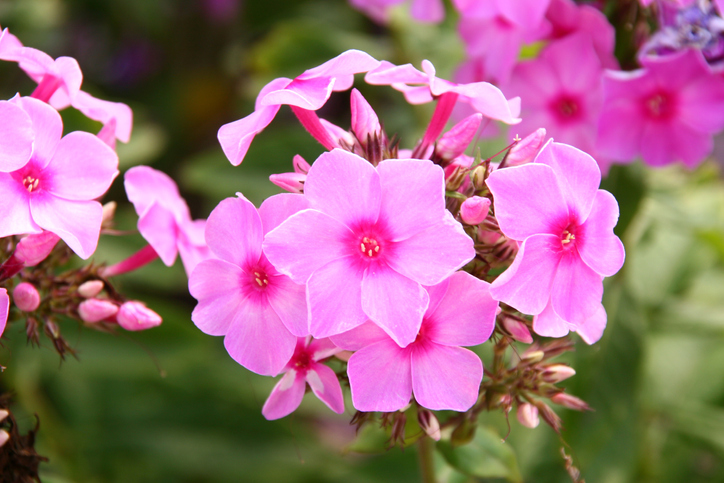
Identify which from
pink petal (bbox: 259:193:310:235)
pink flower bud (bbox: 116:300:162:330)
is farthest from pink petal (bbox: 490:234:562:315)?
pink flower bud (bbox: 116:300:162:330)

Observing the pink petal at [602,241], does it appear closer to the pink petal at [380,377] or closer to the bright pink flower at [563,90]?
the pink petal at [380,377]

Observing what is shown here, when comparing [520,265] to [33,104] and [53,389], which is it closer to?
[33,104]

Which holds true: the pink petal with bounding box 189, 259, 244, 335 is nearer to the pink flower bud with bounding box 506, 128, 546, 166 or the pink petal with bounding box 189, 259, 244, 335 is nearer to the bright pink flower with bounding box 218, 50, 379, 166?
the bright pink flower with bounding box 218, 50, 379, 166

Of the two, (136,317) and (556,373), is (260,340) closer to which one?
(136,317)

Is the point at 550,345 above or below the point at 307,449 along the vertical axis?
above

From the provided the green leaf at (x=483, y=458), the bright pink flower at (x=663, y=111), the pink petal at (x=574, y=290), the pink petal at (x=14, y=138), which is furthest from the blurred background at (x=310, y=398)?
the pink petal at (x=14, y=138)

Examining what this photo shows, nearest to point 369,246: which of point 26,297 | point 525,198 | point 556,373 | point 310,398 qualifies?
point 525,198

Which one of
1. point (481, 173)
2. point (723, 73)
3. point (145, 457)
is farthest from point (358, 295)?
point (145, 457)
